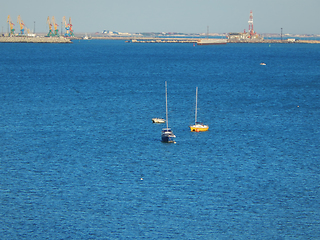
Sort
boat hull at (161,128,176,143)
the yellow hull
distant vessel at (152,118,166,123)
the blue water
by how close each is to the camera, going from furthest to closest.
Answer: distant vessel at (152,118,166,123)
the yellow hull
boat hull at (161,128,176,143)
the blue water

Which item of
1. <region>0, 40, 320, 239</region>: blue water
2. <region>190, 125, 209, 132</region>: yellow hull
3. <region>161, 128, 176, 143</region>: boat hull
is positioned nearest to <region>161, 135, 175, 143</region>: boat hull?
<region>161, 128, 176, 143</region>: boat hull

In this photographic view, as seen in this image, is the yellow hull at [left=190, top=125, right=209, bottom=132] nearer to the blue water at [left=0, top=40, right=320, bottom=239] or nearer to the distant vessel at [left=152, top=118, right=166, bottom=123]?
the blue water at [left=0, top=40, right=320, bottom=239]

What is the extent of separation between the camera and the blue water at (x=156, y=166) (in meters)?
40.8

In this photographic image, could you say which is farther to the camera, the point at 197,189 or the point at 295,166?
the point at 295,166

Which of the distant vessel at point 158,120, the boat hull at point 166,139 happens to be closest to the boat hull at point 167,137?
the boat hull at point 166,139

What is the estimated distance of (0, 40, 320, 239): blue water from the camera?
40781 millimetres

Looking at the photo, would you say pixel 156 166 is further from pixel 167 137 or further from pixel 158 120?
pixel 158 120

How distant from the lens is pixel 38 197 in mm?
45688

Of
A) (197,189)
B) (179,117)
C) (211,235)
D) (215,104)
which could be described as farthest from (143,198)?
(215,104)

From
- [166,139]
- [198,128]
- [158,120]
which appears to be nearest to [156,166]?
[166,139]

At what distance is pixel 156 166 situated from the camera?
179 ft

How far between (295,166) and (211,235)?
66.7 ft

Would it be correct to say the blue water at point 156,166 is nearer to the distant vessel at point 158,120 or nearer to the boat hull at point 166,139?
the boat hull at point 166,139

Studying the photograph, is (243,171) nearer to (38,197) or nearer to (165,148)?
(165,148)
